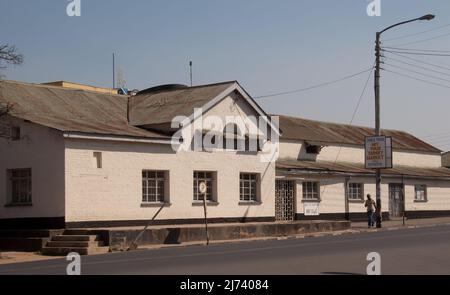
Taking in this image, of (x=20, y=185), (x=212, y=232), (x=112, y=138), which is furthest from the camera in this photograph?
(x=212, y=232)

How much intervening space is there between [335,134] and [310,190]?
29.0 ft

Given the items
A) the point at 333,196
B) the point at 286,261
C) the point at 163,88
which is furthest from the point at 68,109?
the point at 286,261

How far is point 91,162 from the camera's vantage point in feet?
93.7

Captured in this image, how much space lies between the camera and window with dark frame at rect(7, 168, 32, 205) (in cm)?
2916

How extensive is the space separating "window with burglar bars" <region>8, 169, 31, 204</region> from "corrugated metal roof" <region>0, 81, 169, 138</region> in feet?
6.93

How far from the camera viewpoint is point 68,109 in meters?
32.3

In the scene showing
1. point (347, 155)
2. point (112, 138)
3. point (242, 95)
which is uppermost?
point (242, 95)

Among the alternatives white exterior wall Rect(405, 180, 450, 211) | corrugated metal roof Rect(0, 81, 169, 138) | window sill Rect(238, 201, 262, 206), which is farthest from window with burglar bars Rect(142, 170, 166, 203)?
white exterior wall Rect(405, 180, 450, 211)

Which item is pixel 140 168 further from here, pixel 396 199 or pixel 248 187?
pixel 396 199

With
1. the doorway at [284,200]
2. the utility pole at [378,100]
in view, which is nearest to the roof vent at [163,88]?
the doorway at [284,200]

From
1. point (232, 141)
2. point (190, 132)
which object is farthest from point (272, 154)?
point (190, 132)

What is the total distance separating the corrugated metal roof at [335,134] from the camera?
149ft
